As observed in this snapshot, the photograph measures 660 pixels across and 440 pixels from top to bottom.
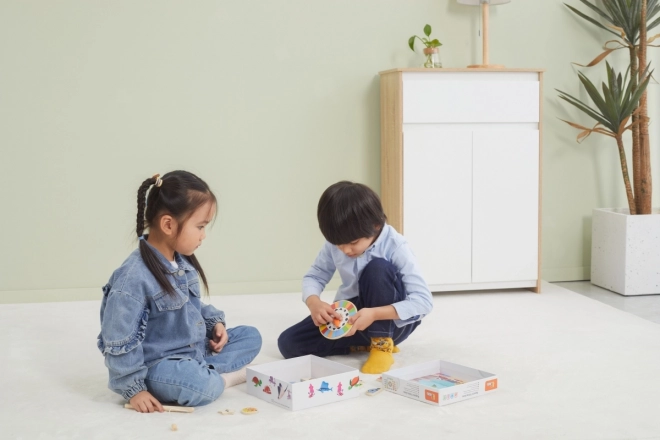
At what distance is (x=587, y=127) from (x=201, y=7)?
1.95 metres

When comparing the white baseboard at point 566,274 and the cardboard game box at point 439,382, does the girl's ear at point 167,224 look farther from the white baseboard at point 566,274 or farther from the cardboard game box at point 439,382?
the white baseboard at point 566,274

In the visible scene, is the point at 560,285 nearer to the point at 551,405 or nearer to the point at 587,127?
the point at 587,127

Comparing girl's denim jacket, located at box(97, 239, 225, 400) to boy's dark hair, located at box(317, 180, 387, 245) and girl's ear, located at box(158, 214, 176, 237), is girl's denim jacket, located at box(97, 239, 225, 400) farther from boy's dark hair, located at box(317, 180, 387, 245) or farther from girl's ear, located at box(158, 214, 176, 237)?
boy's dark hair, located at box(317, 180, 387, 245)

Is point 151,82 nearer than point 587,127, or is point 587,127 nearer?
point 151,82

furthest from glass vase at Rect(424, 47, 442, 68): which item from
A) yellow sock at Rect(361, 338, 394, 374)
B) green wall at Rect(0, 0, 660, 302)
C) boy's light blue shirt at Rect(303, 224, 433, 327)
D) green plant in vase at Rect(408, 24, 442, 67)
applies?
yellow sock at Rect(361, 338, 394, 374)

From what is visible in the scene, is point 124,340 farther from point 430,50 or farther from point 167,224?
point 430,50

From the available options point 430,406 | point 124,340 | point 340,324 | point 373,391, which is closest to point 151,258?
point 124,340

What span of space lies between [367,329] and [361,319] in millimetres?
132

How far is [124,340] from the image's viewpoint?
1.87 meters

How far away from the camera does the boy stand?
2.18 metres

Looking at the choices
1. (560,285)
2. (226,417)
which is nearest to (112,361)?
(226,417)

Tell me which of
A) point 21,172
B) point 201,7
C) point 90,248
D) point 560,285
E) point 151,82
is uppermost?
point 201,7

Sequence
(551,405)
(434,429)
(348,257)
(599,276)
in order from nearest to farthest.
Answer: (434,429) < (551,405) < (348,257) < (599,276)

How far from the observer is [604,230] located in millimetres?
3602
